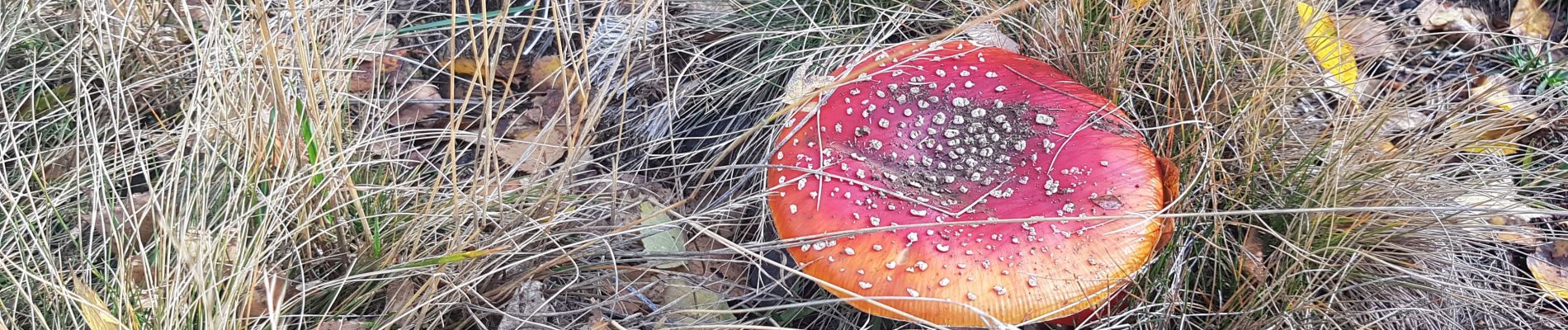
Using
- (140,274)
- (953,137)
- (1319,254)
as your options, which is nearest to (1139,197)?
(953,137)

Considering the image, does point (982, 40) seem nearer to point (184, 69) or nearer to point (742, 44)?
point (742, 44)

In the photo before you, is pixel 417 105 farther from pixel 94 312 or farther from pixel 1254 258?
pixel 1254 258

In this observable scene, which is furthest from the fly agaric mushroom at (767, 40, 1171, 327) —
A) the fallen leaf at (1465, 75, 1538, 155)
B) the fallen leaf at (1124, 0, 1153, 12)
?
the fallen leaf at (1465, 75, 1538, 155)

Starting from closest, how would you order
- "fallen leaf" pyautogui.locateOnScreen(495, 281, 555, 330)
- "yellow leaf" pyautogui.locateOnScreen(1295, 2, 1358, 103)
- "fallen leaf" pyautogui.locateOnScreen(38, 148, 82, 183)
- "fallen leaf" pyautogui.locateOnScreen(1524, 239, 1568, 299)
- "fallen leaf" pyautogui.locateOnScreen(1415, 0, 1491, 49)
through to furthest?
1. "fallen leaf" pyautogui.locateOnScreen(495, 281, 555, 330)
2. "fallen leaf" pyautogui.locateOnScreen(38, 148, 82, 183)
3. "fallen leaf" pyautogui.locateOnScreen(1524, 239, 1568, 299)
4. "yellow leaf" pyautogui.locateOnScreen(1295, 2, 1358, 103)
5. "fallen leaf" pyautogui.locateOnScreen(1415, 0, 1491, 49)

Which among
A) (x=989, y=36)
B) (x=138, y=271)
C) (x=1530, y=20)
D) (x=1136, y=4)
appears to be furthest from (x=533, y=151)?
(x=1530, y=20)

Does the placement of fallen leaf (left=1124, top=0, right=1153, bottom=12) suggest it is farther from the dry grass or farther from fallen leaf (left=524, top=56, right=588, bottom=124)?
fallen leaf (left=524, top=56, right=588, bottom=124)

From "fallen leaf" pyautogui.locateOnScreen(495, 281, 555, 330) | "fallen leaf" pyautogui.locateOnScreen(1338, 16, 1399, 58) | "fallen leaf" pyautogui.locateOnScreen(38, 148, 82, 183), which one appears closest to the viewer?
"fallen leaf" pyautogui.locateOnScreen(495, 281, 555, 330)

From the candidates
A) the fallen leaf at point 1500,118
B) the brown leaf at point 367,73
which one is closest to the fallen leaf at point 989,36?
the fallen leaf at point 1500,118

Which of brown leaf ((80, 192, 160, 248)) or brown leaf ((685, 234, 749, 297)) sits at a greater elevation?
brown leaf ((80, 192, 160, 248))
